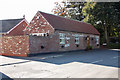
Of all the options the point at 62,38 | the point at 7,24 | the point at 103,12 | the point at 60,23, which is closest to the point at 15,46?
the point at 62,38

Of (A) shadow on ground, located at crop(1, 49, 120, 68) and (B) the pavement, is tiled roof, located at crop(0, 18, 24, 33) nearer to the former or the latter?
(A) shadow on ground, located at crop(1, 49, 120, 68)

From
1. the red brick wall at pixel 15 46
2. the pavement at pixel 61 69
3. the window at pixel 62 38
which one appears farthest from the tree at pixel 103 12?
the pavement at pixel 61 69

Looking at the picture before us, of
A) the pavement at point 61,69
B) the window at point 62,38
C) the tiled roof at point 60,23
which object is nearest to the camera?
the pavement at point 61,69

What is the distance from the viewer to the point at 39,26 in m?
Result: 21.4

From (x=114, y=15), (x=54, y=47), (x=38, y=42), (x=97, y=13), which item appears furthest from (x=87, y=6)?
(x=38, y=42)

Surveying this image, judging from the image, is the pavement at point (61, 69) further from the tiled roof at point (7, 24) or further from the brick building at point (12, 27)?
the tiled roof at point (7, 24)

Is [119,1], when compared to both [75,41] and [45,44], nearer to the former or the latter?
[75,41]

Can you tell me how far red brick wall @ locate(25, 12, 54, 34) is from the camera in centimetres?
2002

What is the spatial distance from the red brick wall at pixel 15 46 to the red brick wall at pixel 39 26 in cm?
492

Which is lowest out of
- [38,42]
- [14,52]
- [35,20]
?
[14,52]

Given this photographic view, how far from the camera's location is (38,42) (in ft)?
56.9

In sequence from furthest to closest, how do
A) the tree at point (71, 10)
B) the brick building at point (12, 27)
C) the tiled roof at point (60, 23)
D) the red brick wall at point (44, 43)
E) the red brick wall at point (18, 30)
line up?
1. the tree at point (71, 10)
2. the red brick wall at point (18, 30)
3. the brick building at point (12, 27)
4. the tiled roof at point (60, 23)
5. the red brick wall at point (44, 43)

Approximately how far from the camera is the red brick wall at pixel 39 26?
65.7 ft

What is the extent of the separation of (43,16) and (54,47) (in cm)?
527
